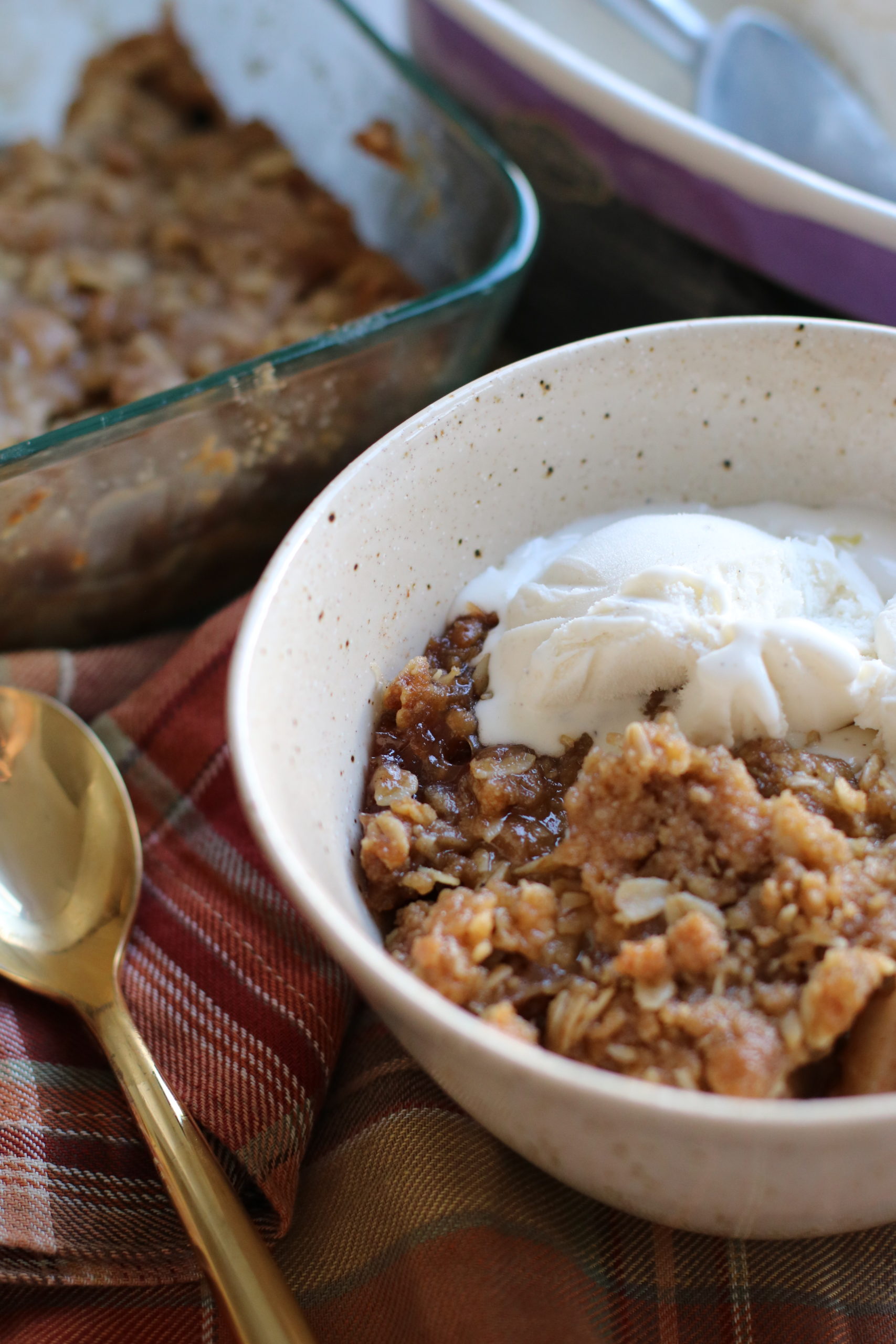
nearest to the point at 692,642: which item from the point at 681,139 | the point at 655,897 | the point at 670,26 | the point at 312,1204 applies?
the point at 655,897

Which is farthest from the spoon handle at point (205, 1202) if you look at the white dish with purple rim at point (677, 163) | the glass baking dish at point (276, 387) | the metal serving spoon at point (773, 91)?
the metal serving spoon at point (773, 91)

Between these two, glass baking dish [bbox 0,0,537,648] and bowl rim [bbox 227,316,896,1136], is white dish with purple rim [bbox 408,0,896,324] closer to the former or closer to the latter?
glass baking dish [bbox 0,0,537,648]

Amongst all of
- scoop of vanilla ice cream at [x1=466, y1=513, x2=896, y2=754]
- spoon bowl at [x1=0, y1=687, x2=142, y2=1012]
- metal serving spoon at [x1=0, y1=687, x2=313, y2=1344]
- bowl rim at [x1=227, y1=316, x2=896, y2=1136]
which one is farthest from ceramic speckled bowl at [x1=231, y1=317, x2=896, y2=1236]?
spoon bowl at [x1=0, y1=687, x2=142, y2=1012]

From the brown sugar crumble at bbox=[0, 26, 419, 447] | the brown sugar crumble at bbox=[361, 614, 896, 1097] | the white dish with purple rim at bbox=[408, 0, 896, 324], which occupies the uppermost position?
the white dish with purple rim at bbox=[408, 0, 896, 324]

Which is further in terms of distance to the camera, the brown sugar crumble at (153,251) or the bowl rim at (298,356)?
the brown sugar crumble at (153,251)

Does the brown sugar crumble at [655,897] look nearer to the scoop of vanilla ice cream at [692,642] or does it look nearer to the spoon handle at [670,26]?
the scoop of vanilla ice cream at [692,642]

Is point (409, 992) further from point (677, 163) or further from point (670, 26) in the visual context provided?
point (670, 26)

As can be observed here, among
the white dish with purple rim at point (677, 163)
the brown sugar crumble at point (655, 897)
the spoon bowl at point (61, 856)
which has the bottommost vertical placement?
the spoon bowl at point (61, 856)

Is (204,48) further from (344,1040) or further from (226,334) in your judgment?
(344,1040)
